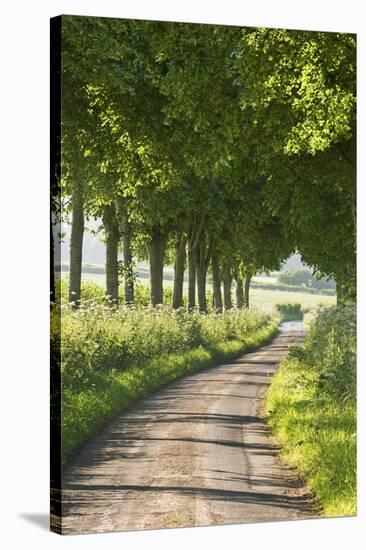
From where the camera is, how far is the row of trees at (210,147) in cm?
1186

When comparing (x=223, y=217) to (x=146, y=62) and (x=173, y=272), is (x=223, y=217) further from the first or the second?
(x=146, y=62)

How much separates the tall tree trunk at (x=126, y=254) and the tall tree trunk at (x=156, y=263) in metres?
0.27

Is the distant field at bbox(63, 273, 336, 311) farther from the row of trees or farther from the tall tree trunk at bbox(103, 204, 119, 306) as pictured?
the tall tree trunk at bbox(103, 204, 119, 306)

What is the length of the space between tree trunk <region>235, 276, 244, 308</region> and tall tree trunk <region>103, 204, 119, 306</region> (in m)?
1.51

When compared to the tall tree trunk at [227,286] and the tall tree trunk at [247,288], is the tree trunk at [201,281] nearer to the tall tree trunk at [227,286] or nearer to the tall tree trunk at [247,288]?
the tall tree trunk at [227,286]

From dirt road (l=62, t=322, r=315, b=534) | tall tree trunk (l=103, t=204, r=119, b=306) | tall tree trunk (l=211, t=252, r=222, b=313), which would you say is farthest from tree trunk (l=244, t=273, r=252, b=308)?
tall tree trunk (l=103, t=204, r=119, b=306)

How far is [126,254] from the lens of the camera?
11992 millimetres

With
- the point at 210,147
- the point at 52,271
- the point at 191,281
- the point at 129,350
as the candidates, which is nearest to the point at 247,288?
the point at 191,281

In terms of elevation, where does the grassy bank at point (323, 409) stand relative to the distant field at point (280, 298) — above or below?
below

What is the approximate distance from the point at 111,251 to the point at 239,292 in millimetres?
1876

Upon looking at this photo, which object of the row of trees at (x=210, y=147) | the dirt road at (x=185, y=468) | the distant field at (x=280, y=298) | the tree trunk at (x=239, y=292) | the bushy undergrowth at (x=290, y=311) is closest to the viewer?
the dirt road at (x=185, y=468)

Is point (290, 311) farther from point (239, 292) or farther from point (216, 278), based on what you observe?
point (216, 278)

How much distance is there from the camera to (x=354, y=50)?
13.2 meters

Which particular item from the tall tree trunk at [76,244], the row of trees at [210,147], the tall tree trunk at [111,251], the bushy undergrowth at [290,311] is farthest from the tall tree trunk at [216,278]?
the tall tree trunk at [76,244]
